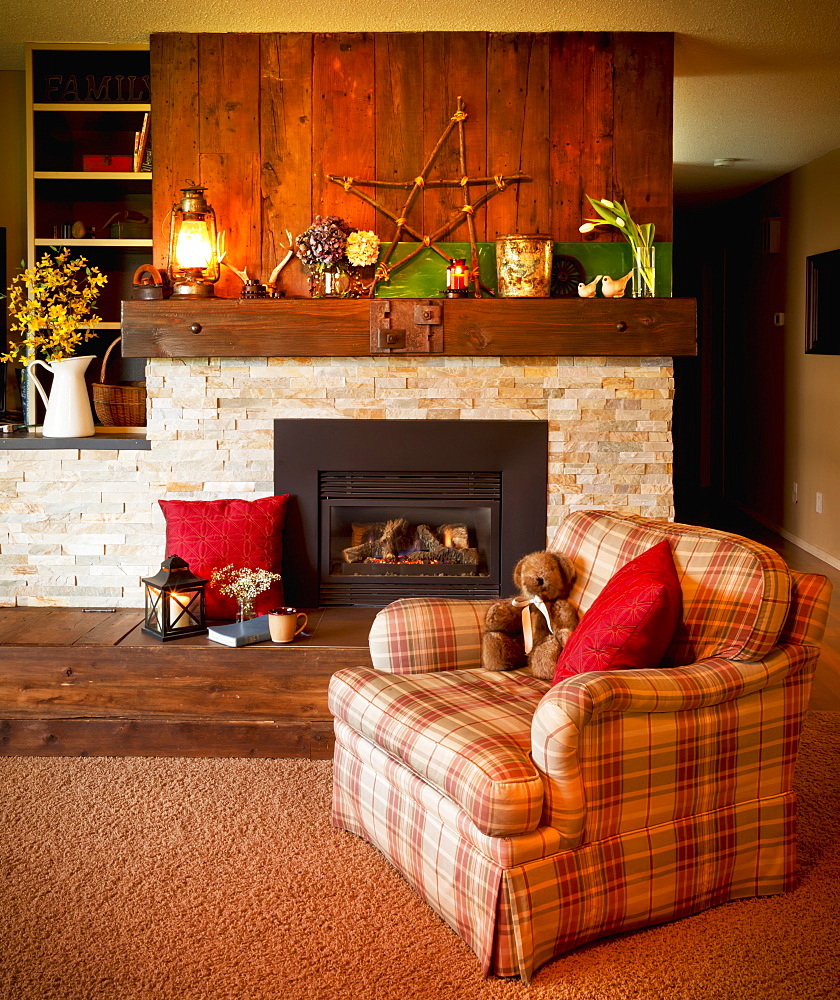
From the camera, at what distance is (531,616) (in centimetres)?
272

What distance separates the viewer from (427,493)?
3932mm

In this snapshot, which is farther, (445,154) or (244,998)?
(445,154)

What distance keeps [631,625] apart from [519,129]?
7.58ft

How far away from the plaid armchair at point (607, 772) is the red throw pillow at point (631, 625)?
0.07 m

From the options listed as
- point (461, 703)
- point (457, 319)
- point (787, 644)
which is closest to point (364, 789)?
point (461, 703)

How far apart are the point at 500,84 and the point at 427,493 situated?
5.10 feet

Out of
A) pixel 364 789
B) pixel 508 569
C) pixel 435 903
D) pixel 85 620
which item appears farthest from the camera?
pixel 508 569

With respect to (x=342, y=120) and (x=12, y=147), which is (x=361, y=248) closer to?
(x=342, y=120)

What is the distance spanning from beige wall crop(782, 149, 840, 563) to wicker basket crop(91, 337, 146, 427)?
13.0ft

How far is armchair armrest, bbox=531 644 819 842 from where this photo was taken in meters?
2.01

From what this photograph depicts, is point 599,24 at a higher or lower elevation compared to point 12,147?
higher

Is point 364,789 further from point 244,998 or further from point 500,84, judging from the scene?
point 500,84

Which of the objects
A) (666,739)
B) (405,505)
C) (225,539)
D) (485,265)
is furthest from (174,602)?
(666,739)

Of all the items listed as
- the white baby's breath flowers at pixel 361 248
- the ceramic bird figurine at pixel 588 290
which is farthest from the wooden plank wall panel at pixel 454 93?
the ceramic bird figurine at pixel 588 290
